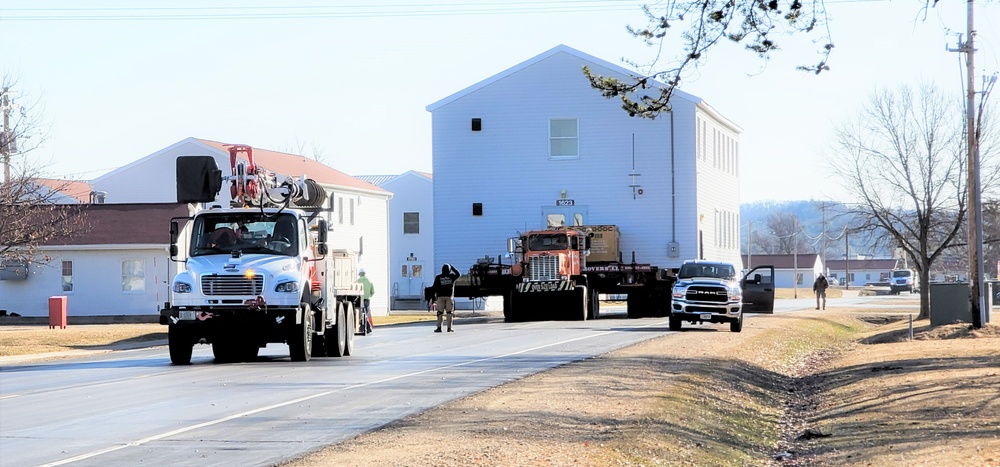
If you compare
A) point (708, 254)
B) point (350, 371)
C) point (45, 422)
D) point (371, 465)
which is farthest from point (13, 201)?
point (708, 254)

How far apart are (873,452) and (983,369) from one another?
9.68 metres

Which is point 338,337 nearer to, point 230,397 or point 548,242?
point 230,397

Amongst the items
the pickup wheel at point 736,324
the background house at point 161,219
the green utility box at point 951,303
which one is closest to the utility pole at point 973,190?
the green utility box at point 951,303

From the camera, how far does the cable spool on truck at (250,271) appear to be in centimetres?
2222

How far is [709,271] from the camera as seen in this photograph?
3528cm

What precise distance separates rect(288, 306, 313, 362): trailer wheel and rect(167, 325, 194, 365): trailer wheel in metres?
1.76

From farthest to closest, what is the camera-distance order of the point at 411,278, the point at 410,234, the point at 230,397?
the point at 410,234 < the point at 411,278 < the point at 230,397

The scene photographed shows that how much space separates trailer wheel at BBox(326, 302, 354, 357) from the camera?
24516 mm

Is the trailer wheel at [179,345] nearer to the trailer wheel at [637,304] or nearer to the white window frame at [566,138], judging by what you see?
the trailer wheel at [637,304]

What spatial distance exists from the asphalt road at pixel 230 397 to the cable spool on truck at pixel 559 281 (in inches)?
525

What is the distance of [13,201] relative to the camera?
101 feet

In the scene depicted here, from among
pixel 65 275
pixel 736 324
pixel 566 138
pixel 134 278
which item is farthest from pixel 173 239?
pixel 566 138

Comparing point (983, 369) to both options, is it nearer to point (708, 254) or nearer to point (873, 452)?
point (873, 452)

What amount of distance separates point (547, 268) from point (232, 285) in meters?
21.2
